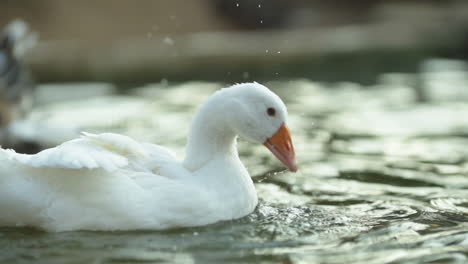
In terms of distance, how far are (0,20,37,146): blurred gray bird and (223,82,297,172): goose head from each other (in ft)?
11.8

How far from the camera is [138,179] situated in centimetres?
431

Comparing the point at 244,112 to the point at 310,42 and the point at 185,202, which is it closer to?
the point at 185,202

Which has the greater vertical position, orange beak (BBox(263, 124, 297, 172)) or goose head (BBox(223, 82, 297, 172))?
goose head (BBox(223, 82, 297, 172))

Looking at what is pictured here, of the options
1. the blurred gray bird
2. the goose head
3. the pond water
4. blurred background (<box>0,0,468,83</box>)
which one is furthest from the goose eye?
blurred background (<box>0,0,468,83</box>)

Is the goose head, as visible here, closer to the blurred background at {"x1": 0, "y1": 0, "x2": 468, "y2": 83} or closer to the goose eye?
the goose eye

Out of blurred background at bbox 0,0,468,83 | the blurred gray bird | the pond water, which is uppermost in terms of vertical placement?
blurred background at bbox 0,0,468,83

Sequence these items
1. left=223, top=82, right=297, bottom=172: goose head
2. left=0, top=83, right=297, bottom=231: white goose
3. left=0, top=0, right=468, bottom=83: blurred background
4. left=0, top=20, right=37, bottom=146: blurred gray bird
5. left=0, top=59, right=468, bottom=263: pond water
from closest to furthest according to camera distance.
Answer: left=0, top=59, right=468, bottom=263: pond water < left=0, top=83, right=297, bottom=231: white goose < left=223, top=82, right=297, bottom=172: goose head < left=0, top=20, right=37, bottom=146: blurred gray bird < left=0, top=0, right=468, bottom=83: blurred background

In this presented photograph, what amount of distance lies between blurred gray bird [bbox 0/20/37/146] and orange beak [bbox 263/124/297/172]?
3.70 meters

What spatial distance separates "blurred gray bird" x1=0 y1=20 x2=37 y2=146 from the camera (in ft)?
25.5

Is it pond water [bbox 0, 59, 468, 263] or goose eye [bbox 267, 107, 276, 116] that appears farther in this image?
goose eye [bbox 267, 107, 276, 116]

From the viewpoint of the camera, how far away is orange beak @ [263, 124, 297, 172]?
15.0 ft

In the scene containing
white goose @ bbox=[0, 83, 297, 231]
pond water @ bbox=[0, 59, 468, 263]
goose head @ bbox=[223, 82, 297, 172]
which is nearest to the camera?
pond water @ bbox=[0, 59, 468, 263]

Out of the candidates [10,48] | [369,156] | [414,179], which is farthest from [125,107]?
[414,179]

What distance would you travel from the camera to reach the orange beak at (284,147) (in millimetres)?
4559
